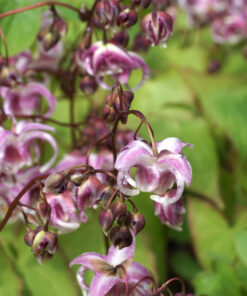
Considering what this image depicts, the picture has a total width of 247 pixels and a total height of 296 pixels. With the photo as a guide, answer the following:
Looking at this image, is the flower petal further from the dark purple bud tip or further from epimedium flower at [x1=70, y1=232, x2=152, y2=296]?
the dark purple bud tip

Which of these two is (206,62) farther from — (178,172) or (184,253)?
(178,172)

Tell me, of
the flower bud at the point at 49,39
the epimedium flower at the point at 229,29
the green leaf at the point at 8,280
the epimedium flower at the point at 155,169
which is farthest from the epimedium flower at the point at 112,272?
the epimedium flower at the point at 229,29

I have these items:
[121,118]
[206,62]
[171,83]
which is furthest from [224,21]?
[121,118]

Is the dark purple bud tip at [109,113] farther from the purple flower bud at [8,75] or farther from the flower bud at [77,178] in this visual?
the purple flower bud at [8,75]

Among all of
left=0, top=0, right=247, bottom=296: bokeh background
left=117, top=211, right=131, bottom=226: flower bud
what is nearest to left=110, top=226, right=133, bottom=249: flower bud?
left=117, top=211, right=131, bottom=226: flower bud

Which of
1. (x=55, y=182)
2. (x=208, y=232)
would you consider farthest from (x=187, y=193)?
(x=55, y=182)

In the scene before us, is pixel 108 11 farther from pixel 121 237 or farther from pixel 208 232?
pixel 208 232
